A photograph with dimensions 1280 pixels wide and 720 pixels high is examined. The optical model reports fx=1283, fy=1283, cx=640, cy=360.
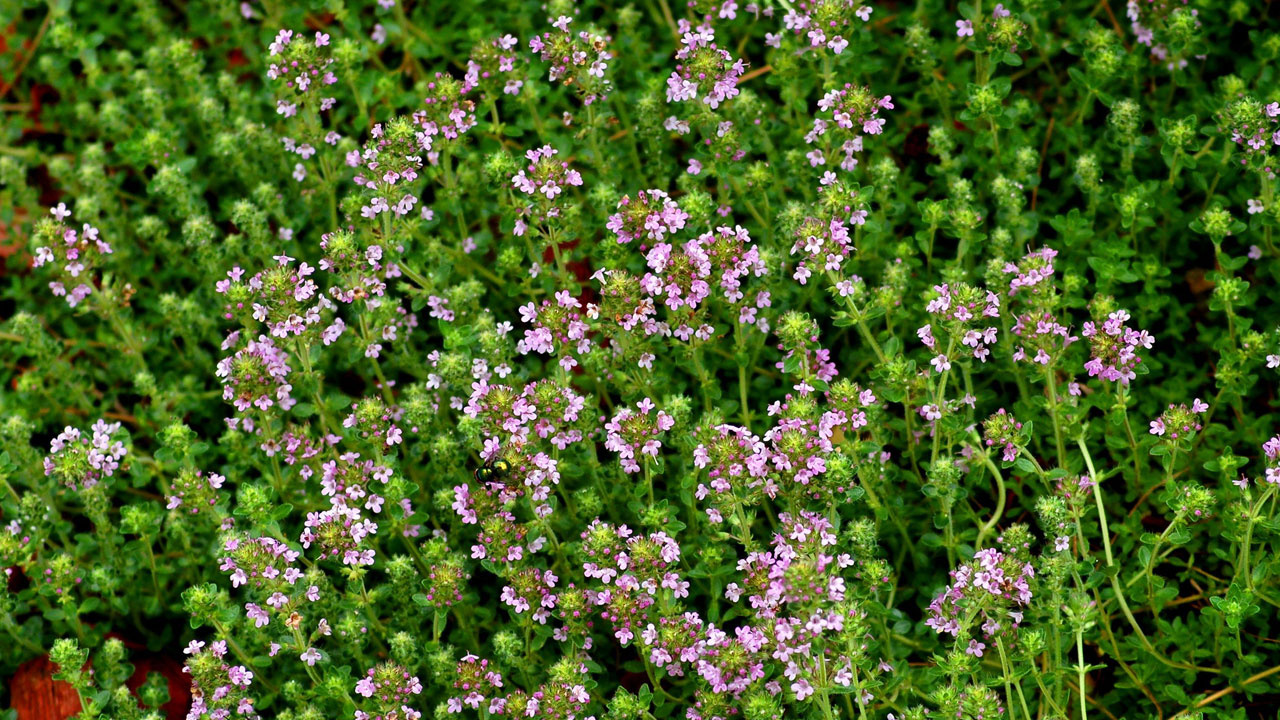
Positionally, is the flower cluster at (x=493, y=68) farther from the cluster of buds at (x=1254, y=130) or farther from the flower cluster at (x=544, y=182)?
the cluster of buds at (x=1254, y=130)

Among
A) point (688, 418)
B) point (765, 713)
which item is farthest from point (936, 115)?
point (765, 713)

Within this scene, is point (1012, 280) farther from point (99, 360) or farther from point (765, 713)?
point (99, 360)

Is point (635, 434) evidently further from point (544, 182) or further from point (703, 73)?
point (703, 73)

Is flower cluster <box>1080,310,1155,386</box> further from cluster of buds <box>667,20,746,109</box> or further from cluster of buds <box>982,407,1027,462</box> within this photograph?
cluster of buds <box>667,20,746,109</box>

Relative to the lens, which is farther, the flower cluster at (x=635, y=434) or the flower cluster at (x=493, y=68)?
the flower cluster at (x=493, y=68)

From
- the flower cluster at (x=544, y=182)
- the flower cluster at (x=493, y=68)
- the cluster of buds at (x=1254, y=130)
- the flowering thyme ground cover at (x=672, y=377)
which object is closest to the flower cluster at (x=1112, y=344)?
the flowering thyme ground cover at (x=672, y=377)

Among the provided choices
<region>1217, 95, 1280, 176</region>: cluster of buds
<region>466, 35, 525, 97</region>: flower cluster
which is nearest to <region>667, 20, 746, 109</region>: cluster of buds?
<region>466, 35, 525, 97</region>: flower cluster
